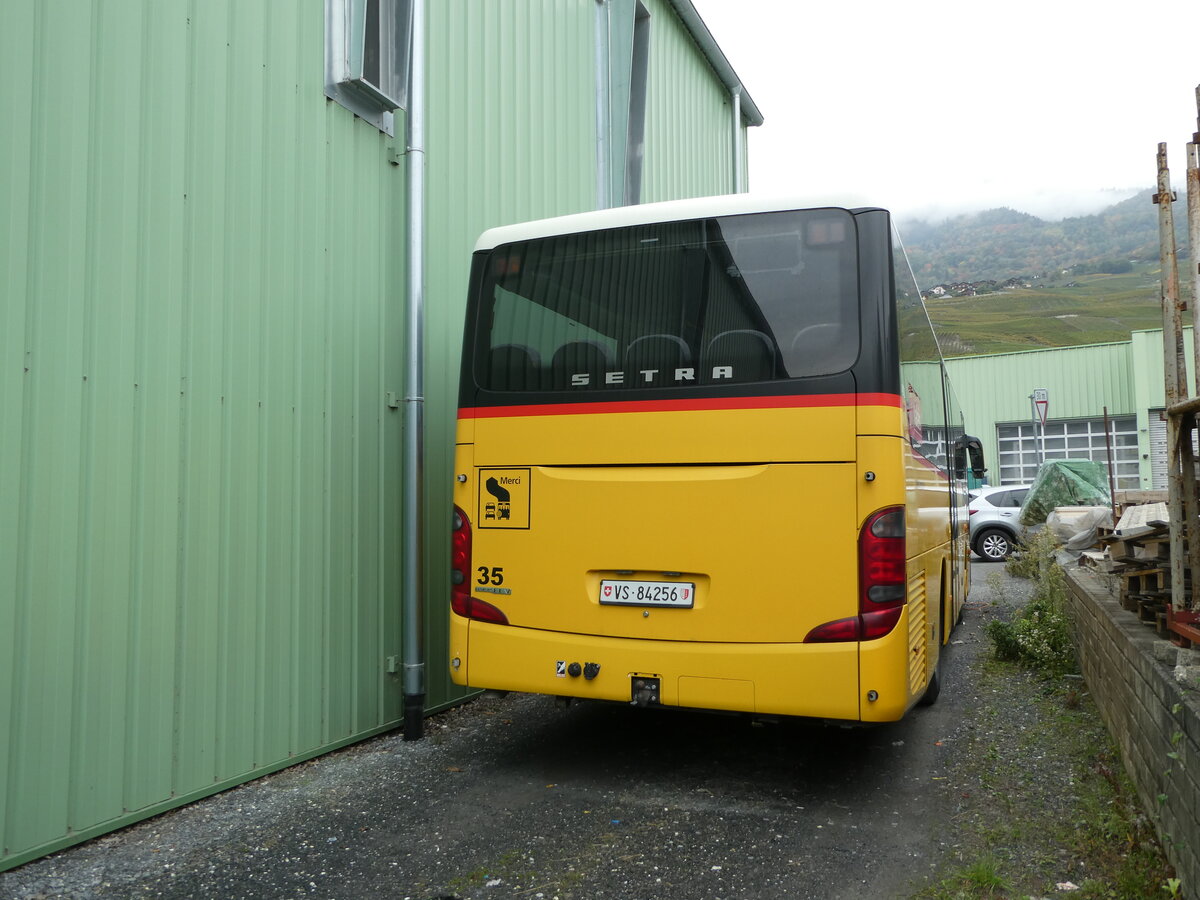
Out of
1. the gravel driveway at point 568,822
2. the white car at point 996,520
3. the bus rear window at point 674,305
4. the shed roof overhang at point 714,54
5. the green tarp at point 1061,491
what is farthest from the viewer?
the white car at point 996,520

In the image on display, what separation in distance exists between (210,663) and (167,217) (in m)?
2.20

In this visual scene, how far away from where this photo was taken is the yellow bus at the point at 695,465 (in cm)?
444

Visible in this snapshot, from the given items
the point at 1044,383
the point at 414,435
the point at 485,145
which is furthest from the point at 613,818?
the point at 1044,383

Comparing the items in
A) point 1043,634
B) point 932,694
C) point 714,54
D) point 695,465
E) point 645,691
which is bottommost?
point 932,694

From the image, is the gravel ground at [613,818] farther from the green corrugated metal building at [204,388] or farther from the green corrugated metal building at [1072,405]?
the green corrugated metal building at [1072,405]

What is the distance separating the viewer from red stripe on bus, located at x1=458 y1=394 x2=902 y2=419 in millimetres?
4457

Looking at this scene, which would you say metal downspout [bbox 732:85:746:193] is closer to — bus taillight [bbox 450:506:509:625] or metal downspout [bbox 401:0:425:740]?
metal downspout [bbox 401:0:425:740]

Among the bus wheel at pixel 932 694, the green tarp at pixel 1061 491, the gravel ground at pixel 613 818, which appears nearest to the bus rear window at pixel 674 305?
the gravel ground at pixel 613 818

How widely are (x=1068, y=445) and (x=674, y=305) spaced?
107 ft

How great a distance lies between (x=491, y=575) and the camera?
5.14 meters

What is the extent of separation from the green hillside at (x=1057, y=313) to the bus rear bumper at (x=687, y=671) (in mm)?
101581

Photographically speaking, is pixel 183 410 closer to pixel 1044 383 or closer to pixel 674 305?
pixel 674 305

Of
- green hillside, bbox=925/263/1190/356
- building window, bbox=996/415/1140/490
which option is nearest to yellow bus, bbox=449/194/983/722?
building window, bbox=996/415/1140/490

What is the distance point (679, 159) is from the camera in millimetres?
12914
